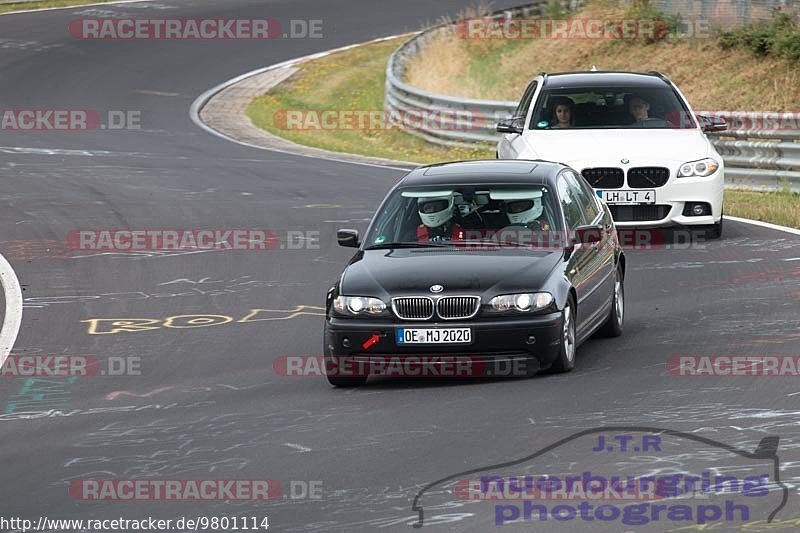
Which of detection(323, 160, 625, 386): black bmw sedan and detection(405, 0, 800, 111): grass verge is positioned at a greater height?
detection(405, 0, 800, 111): grass verge

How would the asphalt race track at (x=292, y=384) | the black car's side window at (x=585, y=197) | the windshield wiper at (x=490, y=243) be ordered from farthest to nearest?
the black car's side window at (x=585, y=197)
the windshield wiper at (x=490, y=243)
the asphalt race track at (x=292, y=384)

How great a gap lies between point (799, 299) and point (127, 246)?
7.99 meters

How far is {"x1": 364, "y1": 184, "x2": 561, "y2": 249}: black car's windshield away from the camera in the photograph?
1152 centimetres

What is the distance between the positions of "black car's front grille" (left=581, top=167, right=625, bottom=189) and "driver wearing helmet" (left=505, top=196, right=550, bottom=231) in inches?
213

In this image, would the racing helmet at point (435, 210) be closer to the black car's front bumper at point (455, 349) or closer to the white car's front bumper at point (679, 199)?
the black car's front bumper at point (455, 349)

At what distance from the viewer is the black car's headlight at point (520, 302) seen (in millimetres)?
10484

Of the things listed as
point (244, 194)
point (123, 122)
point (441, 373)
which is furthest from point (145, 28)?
point (441, 373)

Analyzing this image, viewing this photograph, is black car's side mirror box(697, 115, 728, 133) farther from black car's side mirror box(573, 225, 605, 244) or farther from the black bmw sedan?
black car's side mirror box(573, 225, 605, 244)

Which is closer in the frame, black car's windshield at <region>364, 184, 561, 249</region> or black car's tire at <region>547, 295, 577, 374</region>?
black car's tire at <region>547, 295, 577, 374</region>

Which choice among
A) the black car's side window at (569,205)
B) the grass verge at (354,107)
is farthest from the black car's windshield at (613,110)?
the black car's side window at (569,205)

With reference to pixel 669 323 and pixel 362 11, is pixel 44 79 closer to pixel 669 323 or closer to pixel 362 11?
pixel 362 11

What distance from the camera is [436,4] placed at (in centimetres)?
5116

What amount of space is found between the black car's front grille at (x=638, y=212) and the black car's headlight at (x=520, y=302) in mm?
6725

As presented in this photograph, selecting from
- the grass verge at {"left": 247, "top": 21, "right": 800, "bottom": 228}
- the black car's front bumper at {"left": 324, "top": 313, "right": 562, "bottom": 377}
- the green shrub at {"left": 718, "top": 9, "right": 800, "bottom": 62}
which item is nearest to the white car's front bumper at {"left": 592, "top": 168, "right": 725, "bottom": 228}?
the grass verge at {"left": 247, "top": 21, "right": 800, "bottom": 228}
